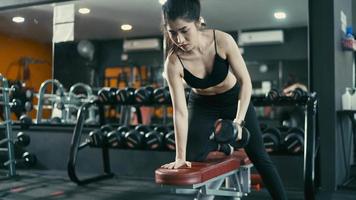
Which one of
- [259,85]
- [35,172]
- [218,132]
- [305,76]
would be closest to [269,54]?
[259,85]

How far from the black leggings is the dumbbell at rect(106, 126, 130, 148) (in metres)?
1.40

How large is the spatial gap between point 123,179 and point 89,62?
203 centimetres

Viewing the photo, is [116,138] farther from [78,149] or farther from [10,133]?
[10,133]

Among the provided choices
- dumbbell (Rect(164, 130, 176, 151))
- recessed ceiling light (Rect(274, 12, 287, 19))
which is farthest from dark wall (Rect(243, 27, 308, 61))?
dumbbell (Rect(164, 130, 176, 151))

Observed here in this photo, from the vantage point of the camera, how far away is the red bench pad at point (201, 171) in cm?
131

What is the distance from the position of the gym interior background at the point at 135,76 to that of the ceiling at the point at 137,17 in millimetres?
12

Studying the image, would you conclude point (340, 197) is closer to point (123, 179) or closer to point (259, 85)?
point (259, 85)

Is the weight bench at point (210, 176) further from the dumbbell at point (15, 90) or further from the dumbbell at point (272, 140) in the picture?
the dumbbell at point (15, 90)

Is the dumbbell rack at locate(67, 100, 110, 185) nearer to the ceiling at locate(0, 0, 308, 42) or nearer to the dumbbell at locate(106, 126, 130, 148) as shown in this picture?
the dumbbell at locate(106, 126, 130, 148)

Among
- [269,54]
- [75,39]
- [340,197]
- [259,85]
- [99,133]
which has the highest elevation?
[75,39]

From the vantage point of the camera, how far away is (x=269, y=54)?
4.00m

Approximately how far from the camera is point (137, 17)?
4.59 m

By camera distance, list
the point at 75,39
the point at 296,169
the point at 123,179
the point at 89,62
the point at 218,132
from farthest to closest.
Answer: the point at 89,62 → the point at 75,39 → the point at 123,179 → the point at 296,169 → the point at 218,132

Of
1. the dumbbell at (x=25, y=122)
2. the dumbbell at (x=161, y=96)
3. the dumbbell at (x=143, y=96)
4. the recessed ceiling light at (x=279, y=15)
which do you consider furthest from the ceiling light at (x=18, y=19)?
the recessed ceiling light at (x=279, y=15)
